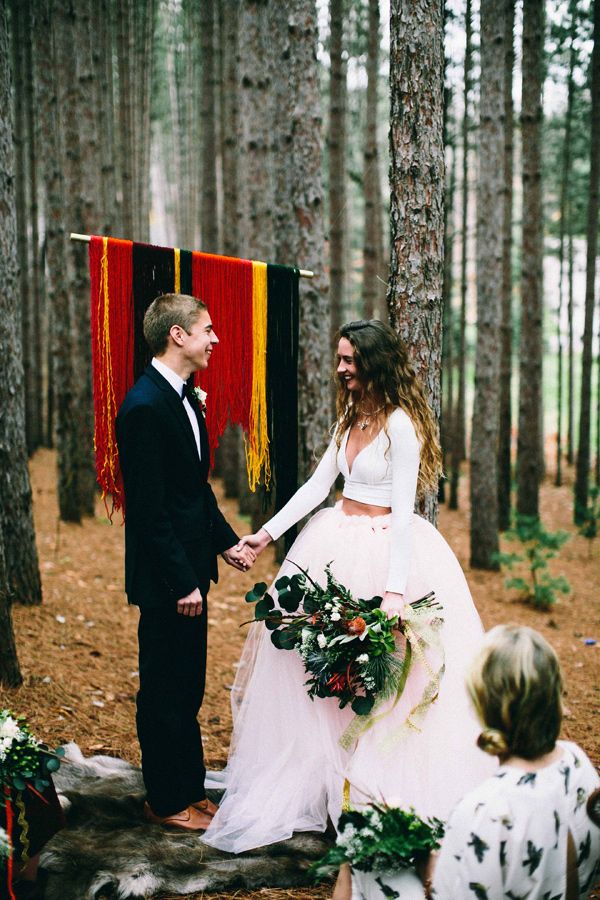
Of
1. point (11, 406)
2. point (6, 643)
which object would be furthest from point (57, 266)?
point (6, 643)

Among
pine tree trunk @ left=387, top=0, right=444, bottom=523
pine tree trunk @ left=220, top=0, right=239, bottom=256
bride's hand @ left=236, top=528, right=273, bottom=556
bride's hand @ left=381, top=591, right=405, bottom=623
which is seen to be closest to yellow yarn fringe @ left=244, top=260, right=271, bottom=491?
bride's hand @ left=236, top=528, right=273, bottom=556

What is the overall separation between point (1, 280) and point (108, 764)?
337 cm

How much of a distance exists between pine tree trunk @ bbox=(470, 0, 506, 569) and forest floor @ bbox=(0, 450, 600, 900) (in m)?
0.76

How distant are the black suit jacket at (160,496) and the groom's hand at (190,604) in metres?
0.03

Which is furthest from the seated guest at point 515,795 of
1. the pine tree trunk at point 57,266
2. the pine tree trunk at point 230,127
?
the pine tree trunk at point 230,127

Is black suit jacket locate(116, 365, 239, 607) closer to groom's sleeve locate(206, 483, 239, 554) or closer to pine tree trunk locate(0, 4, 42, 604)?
groom's sleeve locate(206, 483, 239, 554)

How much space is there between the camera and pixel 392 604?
331 centimetres

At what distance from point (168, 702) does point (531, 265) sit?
32.1 feet

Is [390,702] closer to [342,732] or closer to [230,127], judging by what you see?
[342,732]

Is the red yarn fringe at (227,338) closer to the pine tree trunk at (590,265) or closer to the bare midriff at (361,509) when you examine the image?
the bare midriff at (361,509)

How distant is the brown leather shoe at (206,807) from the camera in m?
3.71

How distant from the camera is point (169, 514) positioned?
351 cm

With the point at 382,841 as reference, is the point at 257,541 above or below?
above

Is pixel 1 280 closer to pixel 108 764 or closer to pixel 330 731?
pixel 108 764
